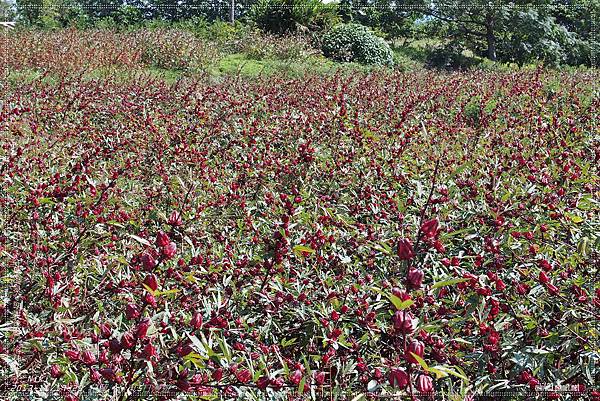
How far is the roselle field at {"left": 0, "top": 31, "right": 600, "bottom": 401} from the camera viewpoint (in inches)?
62.0

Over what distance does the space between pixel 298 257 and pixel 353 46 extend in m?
11.9

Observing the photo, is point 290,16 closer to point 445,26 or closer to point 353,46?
point 353,46

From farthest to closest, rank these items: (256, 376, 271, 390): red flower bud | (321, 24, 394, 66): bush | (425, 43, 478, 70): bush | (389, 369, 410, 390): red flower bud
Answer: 1. (425, 43, 478, 70): bush
2. (321, 24, 394, 66): bush
3. (256, 376, 271, 390): red flower bud
4. (389, 369, 410, 390): red flower bud

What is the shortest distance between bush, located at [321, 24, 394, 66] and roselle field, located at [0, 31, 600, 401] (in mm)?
7724

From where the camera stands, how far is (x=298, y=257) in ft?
8.18

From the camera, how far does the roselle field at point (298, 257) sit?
5.17 feet

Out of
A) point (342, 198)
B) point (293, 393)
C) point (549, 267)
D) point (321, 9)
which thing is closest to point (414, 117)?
point (342, 198)

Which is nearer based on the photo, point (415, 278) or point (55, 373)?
point (415, 278)

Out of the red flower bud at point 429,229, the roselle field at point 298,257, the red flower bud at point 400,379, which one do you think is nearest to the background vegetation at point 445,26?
the roselle field at point 298,257

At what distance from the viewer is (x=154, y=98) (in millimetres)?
6602

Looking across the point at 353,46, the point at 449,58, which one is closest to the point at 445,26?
the point at 449,58

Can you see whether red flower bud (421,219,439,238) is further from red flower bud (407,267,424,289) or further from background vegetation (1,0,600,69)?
background vegetation (1,0,600,69)

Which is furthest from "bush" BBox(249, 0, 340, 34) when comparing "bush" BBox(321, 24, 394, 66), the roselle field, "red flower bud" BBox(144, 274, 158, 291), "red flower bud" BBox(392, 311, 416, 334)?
"red flower bud" BBox(392, 311, 416, 334)

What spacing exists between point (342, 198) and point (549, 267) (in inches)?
65.6
